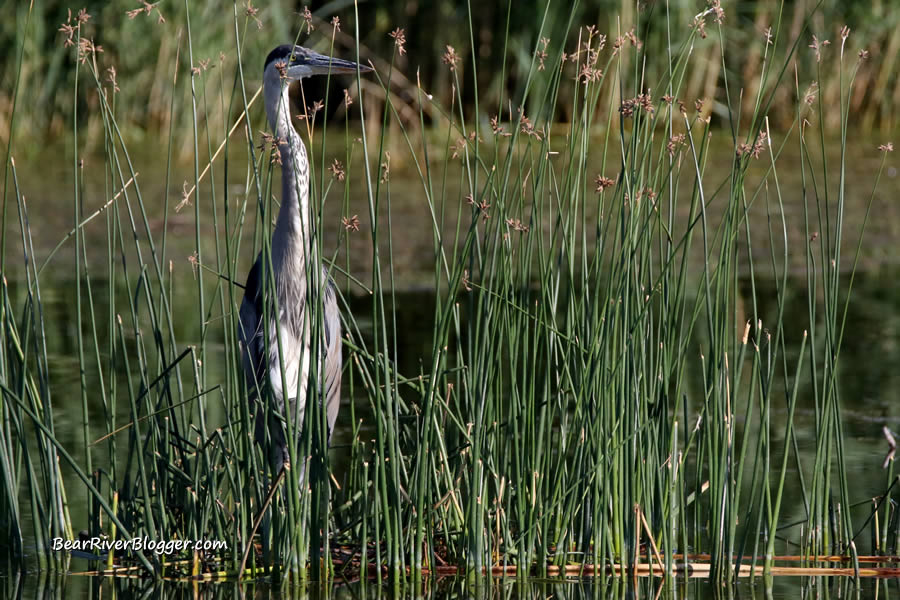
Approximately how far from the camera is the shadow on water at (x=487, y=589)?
2.58 meters

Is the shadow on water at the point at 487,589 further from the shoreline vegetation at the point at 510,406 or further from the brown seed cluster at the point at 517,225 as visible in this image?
the brown seed cluster at the point at 517,225

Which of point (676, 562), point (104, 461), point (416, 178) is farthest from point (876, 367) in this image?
point (416, 178)

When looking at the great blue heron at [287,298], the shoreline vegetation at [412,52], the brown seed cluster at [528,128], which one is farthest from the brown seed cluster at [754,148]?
the shoreline vegetation at [412,52]

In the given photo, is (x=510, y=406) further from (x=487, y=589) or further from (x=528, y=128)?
(x=528, y=128)

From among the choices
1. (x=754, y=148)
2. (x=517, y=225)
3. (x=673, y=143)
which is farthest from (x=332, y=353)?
(x=754, y=148)

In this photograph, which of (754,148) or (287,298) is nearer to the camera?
(754,148)

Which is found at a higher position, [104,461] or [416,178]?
[416,178]

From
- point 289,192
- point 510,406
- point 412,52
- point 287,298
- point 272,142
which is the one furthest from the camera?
point 412,52

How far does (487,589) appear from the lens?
262 cm

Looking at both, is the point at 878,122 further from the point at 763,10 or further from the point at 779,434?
the point at 779,434

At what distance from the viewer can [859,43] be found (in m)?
7.91

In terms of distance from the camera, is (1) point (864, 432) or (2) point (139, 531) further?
(1) point (864, 432)

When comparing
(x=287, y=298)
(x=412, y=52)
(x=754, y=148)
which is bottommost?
(x=287, y=298)

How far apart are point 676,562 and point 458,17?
226 inches
